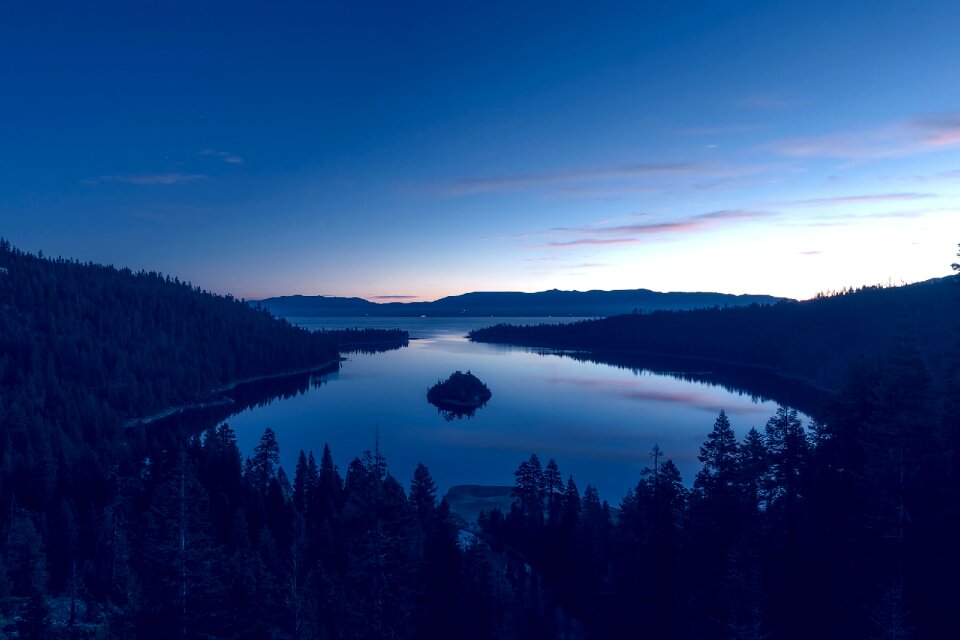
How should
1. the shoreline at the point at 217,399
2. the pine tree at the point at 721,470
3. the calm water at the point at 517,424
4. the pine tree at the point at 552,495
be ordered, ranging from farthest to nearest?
the shoreline at the point at 217,399
the calm water at the point at 517,424
the pine tree at the point at 552,495
the pine tree at the point at 721,470

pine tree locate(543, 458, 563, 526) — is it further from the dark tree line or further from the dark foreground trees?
the dark tree line

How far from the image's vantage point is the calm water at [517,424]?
71.7 metres

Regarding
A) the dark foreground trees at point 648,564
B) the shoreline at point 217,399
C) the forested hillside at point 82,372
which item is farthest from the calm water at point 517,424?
the dark foreground trees at point 648,564

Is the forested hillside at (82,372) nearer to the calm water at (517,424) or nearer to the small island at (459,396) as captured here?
the calm water at (517,424)

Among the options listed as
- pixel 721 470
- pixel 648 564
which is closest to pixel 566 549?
pixel 648 564

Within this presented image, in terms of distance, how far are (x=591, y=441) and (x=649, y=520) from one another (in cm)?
5958

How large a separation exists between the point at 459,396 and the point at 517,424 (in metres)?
23.9

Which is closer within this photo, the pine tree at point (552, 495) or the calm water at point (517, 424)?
the pine tree at point (552, 495)

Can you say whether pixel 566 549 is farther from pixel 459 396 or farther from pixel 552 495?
pixel 459 396

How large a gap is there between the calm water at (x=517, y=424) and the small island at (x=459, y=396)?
2.79 m

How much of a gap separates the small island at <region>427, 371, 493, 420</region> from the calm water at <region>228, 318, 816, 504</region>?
2.79m

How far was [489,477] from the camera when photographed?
2606 inches

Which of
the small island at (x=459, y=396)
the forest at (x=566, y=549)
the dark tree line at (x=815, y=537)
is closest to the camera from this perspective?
the dark tree line at (x=815, y=537)

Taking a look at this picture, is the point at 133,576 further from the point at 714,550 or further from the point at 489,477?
the point at 489,477
